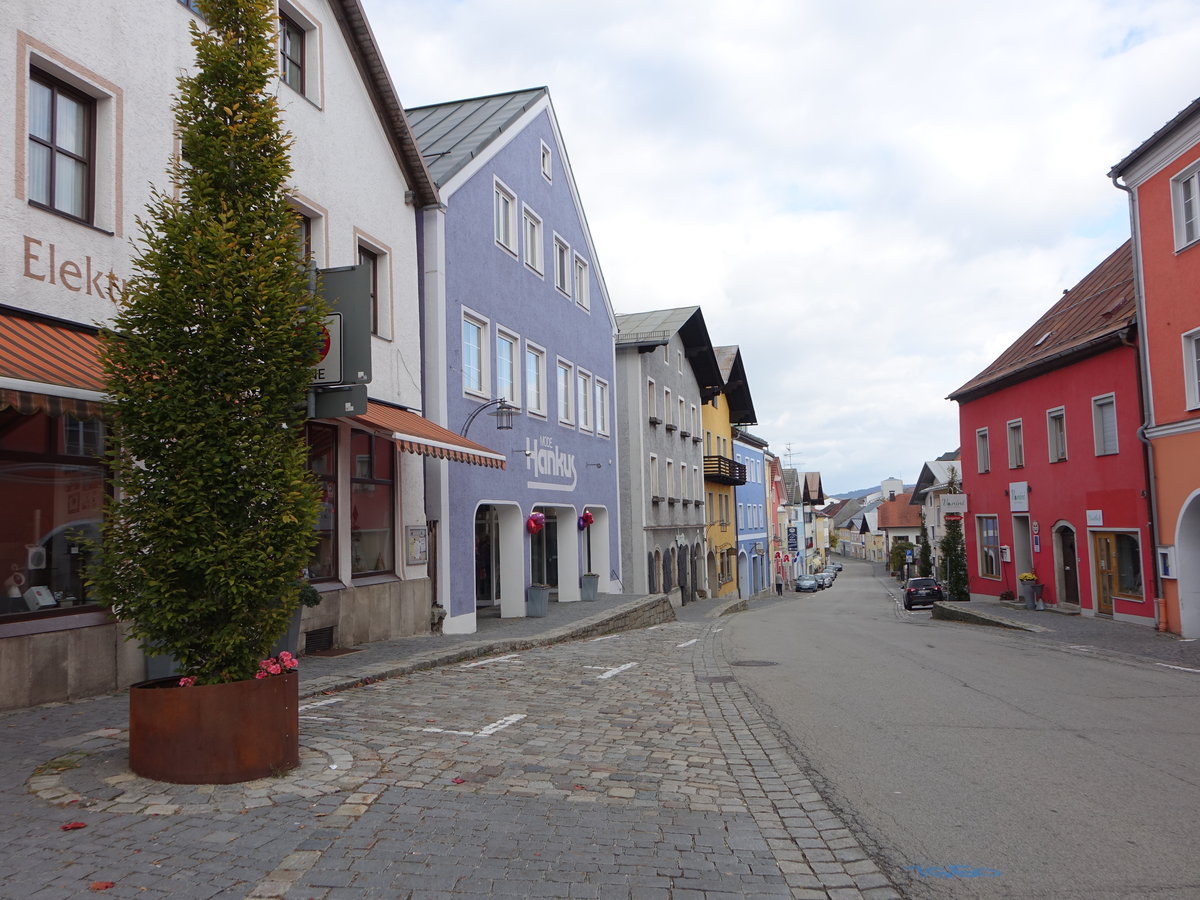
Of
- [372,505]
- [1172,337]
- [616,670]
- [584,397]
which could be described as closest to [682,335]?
[584,397]

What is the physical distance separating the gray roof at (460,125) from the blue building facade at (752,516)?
111 ft

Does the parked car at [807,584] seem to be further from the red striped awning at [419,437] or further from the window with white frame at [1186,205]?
the red striped awning at [419,437]

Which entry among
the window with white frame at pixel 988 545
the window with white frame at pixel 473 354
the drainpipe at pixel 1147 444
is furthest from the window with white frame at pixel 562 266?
the window with white frame at pixel 988 545

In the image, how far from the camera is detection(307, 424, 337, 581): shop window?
509 inches

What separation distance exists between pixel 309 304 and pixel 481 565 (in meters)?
17.2

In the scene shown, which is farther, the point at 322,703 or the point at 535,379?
the point at 535,379

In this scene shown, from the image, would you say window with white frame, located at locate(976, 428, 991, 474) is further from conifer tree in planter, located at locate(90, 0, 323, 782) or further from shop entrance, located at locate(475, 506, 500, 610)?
conifer tree in planter, located at locate(90, 0, 323, 782)

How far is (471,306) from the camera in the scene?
18.2 m

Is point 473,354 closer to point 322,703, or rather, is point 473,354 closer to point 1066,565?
point 322,703

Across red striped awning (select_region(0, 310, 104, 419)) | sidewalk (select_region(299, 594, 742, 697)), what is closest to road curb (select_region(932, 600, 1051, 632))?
sidewalk (select_region(299, 594, 742, 697))

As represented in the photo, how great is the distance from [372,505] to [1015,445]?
21.8 metres

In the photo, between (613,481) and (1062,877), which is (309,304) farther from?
(613,481)

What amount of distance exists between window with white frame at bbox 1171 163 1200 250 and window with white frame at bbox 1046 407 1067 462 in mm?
8297

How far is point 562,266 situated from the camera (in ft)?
80.0
